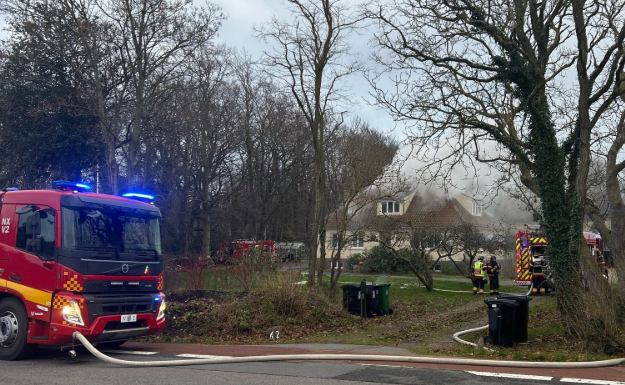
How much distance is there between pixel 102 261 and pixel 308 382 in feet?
14.8

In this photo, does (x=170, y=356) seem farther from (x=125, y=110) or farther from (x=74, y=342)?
(x=125, y=110)

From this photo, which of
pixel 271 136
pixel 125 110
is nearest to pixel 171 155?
pixel 271 136

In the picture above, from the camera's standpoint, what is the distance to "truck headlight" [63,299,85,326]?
31.6 ft

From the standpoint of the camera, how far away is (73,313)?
31.6 feet

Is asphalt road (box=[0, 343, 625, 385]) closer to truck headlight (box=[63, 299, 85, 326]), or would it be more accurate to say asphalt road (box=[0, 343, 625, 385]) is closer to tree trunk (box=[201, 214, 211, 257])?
truck headlight (box=[63, 299, 85, 326])

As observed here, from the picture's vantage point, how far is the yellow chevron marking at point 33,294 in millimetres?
9719

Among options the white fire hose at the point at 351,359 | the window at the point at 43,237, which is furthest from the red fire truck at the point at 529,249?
the window at the point at 43,237

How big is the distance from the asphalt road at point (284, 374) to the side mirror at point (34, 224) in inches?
85.5

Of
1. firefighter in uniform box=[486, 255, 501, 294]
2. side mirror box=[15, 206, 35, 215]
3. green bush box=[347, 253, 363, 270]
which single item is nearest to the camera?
side mirror box=[15, 206, 35, 215]

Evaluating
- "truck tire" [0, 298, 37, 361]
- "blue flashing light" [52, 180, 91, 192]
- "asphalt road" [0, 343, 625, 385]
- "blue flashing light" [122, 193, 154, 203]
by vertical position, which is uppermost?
"blue flashing light" [52, 180, 91, 192]

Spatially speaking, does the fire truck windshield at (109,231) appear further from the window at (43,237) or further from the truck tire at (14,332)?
the truck tire at (14,332)

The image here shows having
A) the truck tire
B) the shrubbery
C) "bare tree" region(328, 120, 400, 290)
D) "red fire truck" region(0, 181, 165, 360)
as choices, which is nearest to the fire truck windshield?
"red fire truck" region(0, 181, 165, 360)

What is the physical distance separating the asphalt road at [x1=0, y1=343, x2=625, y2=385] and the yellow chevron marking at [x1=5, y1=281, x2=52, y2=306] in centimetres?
102

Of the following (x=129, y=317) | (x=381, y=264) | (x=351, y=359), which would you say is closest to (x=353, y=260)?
(x=381, y=264)
